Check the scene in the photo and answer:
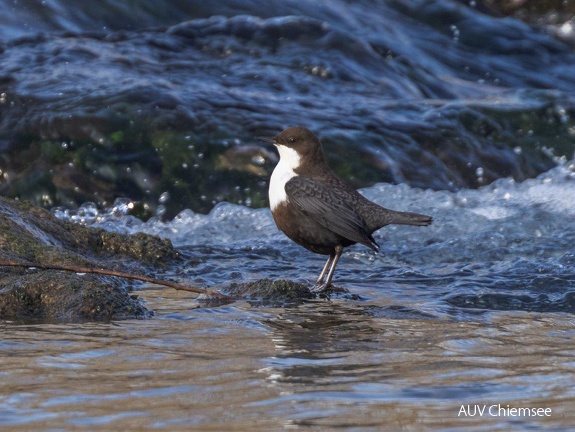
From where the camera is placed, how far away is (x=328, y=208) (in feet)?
18.4

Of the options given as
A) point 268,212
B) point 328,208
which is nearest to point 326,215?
point 328,208

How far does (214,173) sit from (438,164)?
1.96 metres

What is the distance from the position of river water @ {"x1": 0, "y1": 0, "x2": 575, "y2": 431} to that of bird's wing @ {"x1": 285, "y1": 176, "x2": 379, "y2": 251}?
332mm

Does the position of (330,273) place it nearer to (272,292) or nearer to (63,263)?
(272,292)

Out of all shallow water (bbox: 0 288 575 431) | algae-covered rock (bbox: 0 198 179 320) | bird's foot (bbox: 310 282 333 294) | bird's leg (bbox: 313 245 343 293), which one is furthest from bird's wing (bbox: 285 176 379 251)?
shallow water (bbox: 0 288 575 431)

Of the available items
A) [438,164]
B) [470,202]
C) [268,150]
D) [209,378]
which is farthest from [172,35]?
[209,378]

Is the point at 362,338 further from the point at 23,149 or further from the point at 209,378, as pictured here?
the point at 23,149

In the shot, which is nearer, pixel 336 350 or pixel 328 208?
pixel 336 350

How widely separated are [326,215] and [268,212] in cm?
199

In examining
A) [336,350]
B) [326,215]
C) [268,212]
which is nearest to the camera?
[336,350]

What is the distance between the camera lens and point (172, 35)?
10.3 metres

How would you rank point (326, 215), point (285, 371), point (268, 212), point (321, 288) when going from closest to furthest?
point (285, 371), point (321, 288), point (326, 215), point (268, 212)

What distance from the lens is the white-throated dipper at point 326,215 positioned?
554 centimetres

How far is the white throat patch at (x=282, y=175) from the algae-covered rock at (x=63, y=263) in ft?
2.27
